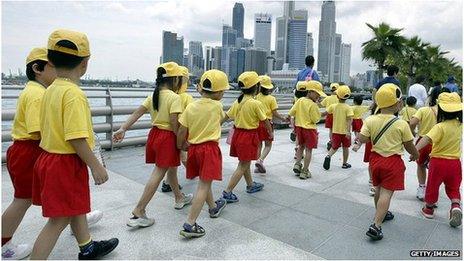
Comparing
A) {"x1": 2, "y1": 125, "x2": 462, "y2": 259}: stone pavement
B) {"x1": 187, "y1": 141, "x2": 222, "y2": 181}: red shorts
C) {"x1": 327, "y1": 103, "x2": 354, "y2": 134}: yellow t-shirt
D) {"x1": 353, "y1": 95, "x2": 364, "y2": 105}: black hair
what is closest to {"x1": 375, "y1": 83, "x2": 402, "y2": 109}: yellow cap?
{"x1": 2, "y1": 125, "x2": 462, "y2": 259}: stone pavement

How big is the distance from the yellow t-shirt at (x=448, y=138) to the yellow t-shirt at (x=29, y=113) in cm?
374

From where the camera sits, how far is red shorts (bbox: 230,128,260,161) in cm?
441

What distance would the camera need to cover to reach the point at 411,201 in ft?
15.2

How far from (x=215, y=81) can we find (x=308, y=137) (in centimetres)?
256

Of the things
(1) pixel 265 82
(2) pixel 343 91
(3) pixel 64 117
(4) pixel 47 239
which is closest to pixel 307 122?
(1) pixel 265 82

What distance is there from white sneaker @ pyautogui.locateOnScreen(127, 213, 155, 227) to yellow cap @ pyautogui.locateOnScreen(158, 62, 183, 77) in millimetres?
1469

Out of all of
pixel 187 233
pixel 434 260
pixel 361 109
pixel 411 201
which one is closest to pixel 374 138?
pixel 434 260

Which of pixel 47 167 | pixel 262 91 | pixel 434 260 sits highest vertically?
pixel 262 91

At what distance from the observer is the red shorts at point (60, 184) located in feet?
8.10

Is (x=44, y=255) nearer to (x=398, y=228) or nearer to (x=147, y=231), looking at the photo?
(x=147, y=231)

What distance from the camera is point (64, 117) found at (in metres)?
2.42

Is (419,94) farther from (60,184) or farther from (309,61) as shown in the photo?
(60,184)

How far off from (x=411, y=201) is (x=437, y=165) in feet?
2.91

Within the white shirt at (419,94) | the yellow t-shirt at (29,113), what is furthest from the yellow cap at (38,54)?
the white shirt at (419,94)
